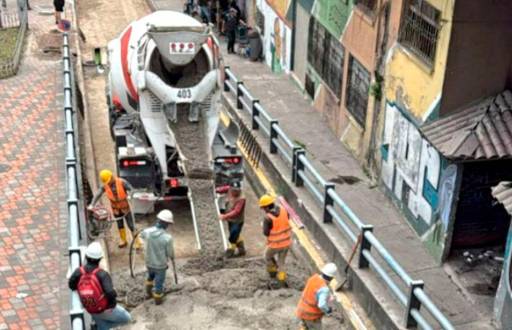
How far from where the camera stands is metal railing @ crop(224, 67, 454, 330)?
9453 mm

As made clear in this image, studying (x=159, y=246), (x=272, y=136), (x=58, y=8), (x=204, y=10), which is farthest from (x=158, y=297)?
(x=58, y=8)

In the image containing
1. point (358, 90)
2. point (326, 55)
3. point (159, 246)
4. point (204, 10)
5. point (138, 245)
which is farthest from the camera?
point (204, 10)

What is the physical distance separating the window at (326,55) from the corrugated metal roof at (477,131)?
531 cm

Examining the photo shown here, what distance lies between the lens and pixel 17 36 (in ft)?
77.4

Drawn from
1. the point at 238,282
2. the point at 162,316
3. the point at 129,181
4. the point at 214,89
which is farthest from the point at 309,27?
the point at 162,316

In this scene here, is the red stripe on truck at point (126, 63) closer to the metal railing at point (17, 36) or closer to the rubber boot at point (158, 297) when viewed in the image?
the rubber boot at point (158, 297)

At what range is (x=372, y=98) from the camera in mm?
14305

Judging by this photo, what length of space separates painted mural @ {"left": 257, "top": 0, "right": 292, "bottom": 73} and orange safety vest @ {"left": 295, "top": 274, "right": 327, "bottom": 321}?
1163 centimetres

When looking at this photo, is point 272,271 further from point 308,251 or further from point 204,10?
point 204,10

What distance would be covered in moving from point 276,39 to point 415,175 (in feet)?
32.0

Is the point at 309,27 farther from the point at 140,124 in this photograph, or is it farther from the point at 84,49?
the point at 84,49

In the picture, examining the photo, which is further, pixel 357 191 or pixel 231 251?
pixel 357 191

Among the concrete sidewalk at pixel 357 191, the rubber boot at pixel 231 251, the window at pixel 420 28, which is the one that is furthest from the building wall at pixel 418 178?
the rubber boot at pixel 231 251

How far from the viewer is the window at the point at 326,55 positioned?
16.5 metres
